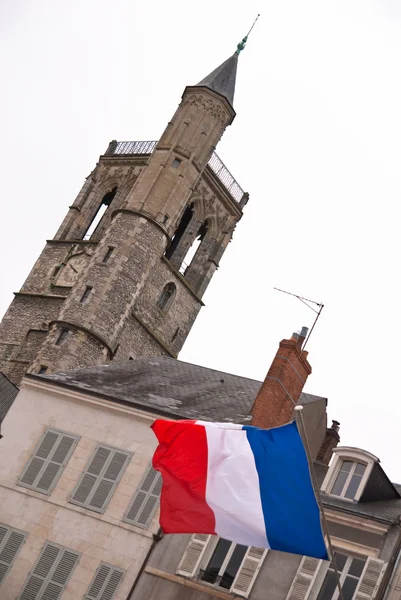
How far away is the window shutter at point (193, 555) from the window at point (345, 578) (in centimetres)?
251

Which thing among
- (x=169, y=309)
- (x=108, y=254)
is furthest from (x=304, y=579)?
(x=169, y=309)

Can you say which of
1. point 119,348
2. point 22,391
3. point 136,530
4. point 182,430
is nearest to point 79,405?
point 22,391

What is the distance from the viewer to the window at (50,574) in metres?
22.3

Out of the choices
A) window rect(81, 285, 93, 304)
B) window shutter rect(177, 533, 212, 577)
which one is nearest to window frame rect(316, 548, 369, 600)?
window shutter rect(177, 533, 212, 577)

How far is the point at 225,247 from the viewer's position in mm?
53875

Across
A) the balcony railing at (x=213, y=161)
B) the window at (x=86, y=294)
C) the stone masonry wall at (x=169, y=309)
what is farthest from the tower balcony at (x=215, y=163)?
the window at (x=86, y=294)

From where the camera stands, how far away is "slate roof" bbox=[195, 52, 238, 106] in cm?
5022

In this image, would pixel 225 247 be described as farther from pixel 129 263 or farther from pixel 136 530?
pixel 136 530

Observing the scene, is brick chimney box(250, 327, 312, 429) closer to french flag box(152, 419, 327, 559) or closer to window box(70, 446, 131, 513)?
window box(70, 446, 131, 513)

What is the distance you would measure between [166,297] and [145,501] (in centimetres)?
2727

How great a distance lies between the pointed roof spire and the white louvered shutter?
33133 mm

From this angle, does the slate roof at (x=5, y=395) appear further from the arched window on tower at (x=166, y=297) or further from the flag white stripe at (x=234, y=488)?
the flag white stripe at (x=234, y=488)

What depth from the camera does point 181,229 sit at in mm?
53406

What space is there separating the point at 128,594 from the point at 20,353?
25093 mm
